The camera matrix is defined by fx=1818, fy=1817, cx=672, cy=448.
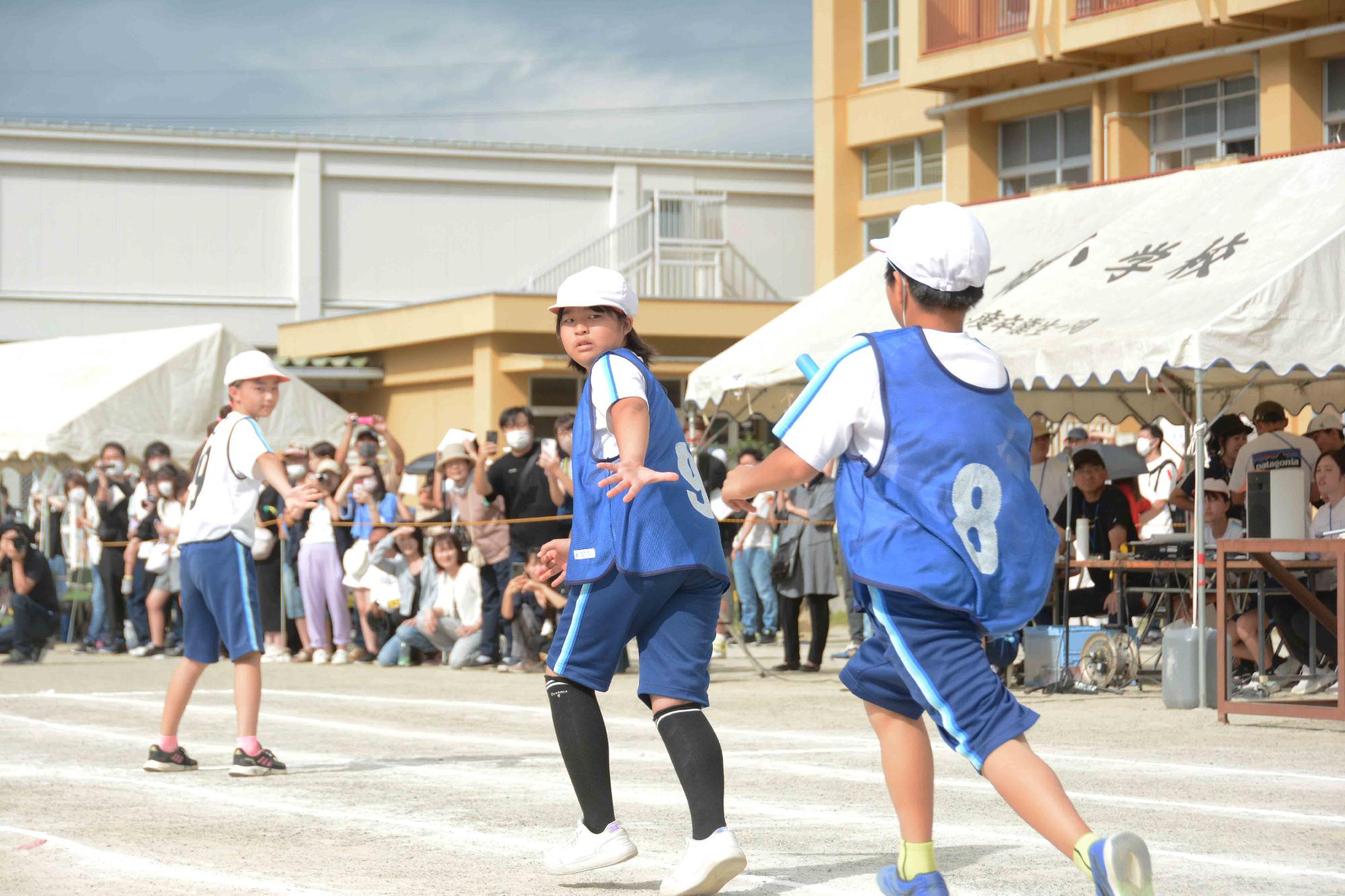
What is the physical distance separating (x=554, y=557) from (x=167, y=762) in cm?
384

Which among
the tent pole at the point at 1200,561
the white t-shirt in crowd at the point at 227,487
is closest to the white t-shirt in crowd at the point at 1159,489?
the tent pole at the point at 1200,561

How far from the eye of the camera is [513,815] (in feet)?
23.4

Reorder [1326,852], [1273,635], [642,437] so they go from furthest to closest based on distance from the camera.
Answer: [1273,635]
[1326,852]
[642,437]

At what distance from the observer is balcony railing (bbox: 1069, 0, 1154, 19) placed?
28.7m

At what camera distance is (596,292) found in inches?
230

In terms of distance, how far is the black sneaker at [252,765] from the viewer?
8.53 metres

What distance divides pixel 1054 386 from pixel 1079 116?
20.3m

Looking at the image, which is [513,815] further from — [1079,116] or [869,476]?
[1079,116]

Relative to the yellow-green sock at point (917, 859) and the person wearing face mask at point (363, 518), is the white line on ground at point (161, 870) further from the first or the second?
the person wearing face mask at point (363, 518)

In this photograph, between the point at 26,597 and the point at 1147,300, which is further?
the point at 26,597

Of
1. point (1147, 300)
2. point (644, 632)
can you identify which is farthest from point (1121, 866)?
point (1147, 300)

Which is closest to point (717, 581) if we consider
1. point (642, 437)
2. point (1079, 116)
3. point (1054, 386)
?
point (642, 437)

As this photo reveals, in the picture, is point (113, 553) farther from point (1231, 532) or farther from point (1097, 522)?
point (1231, 532)

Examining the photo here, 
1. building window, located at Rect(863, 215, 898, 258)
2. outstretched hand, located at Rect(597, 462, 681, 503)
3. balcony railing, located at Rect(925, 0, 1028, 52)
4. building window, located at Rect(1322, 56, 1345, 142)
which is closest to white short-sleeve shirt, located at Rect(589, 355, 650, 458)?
outstretched hand, located at Rect(597, 462, 681, 503)
